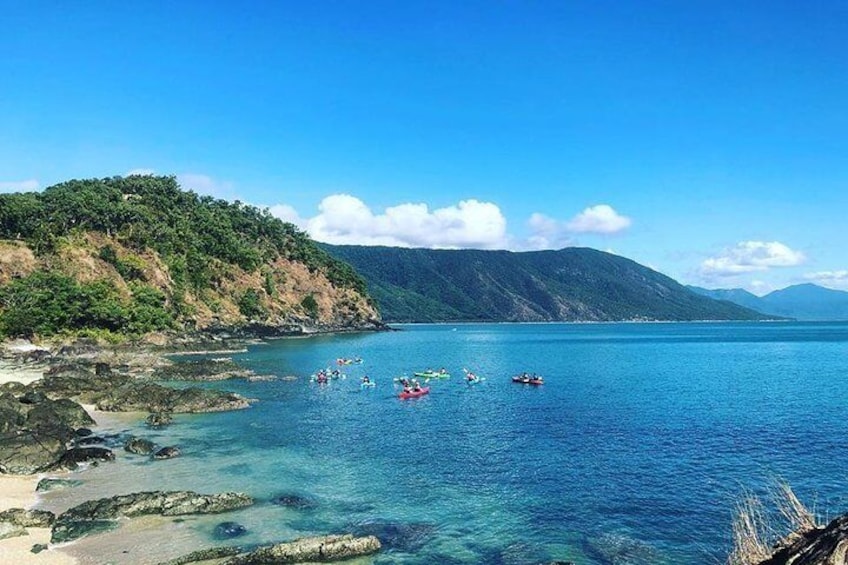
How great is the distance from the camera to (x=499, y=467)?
37.0m

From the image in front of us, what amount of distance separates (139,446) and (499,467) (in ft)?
80.6

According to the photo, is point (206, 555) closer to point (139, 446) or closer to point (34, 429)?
point (139, 446)

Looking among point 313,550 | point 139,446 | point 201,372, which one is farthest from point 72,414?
point 313,550

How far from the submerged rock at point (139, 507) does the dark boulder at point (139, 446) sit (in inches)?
438

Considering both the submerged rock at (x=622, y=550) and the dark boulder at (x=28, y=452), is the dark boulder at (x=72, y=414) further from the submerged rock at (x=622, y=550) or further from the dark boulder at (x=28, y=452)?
the submerged rock at (x=622, y=550)

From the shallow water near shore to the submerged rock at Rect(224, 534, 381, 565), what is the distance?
124 centimetres

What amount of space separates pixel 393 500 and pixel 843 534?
22878 millimetres

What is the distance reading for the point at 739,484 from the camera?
1281 inches

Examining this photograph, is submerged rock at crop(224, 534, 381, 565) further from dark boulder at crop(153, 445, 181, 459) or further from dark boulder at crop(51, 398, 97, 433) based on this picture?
dark boulder at crop(51, 398, 97, 433)

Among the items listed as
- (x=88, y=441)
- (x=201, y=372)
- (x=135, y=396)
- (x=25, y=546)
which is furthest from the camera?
(x=201, y=372)

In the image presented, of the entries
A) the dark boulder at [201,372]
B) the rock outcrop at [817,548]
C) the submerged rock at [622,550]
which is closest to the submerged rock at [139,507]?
the submerged rock at [622,550]

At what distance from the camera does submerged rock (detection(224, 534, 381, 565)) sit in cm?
2220

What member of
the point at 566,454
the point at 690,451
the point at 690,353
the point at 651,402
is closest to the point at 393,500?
the point at 566,454

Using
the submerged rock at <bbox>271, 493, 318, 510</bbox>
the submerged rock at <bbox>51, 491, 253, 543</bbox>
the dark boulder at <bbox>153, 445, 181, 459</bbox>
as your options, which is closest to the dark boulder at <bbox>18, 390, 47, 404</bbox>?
the dark boulder at <bbox>153, 445, 181, 459</bbox>
